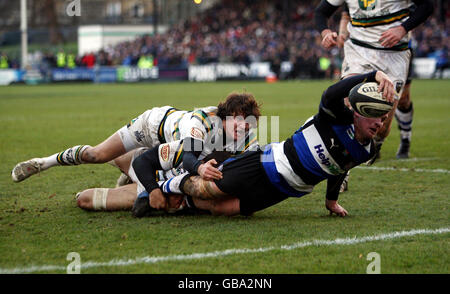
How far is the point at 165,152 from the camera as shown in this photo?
5.71 m

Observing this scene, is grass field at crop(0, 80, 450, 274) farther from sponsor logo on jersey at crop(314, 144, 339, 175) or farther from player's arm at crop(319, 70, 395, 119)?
player's arm at crop(319, 70, 395, 119)

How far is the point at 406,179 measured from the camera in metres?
7.68

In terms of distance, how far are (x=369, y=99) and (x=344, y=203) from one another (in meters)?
1.91

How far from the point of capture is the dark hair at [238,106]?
569cm

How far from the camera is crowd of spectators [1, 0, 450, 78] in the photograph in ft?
129

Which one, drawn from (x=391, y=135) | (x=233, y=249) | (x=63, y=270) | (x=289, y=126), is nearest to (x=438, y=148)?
(x=391, y=135)

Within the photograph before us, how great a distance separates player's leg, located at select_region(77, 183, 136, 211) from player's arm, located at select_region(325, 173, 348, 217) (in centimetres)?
171

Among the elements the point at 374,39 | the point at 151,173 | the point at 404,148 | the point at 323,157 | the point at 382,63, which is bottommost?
the point at 404,148

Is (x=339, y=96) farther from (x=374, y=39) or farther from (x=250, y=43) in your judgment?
(x=250, y=43)

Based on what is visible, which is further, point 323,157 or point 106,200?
point 106,200

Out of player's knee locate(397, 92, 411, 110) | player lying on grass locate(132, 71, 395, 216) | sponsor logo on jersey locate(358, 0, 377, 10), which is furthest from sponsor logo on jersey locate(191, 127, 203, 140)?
player's knee locate(397, 92, 411, 110)

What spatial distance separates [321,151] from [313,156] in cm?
8

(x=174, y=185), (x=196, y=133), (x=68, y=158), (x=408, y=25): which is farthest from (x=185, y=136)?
(x=408, y=25)

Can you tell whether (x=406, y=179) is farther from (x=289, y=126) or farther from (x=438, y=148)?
(x=289, y=126)
